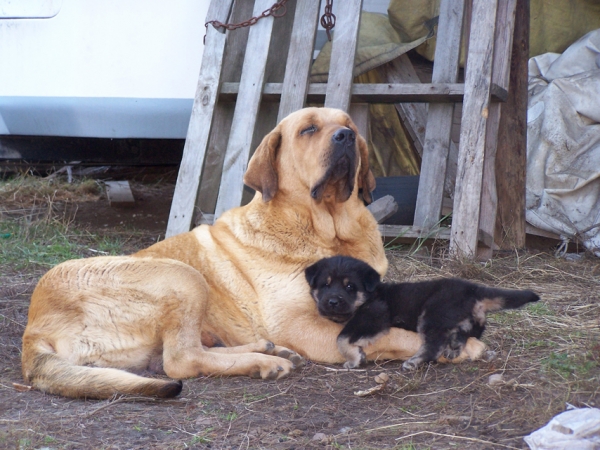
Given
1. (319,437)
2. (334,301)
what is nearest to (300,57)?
(334,301)

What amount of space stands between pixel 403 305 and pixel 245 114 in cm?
273

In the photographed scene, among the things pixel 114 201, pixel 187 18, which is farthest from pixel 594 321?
pixel 114 201

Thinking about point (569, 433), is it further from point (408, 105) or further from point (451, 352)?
point (408, 105)

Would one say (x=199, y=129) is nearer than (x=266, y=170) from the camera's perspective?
No

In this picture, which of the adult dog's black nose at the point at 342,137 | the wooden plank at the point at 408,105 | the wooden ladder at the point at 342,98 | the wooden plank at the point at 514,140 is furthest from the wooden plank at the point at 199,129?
the wooden plank at the point at 514,140

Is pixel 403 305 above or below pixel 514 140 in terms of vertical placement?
below

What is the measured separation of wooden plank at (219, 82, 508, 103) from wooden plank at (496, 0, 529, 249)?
374 millimetres

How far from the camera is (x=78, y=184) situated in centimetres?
948

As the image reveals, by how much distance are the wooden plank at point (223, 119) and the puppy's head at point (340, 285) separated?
2.42m

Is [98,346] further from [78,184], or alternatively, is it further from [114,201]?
[78,184]

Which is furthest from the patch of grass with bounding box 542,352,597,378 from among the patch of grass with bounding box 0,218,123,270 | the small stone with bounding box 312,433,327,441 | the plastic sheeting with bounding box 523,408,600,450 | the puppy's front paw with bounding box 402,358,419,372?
the patch of grass with bounding box 0,218,123,270

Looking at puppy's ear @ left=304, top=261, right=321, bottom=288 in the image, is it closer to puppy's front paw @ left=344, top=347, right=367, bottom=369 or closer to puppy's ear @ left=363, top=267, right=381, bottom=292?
puppy's ear @ left=363, top=267, right=381, bottom=292

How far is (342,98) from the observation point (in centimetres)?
564

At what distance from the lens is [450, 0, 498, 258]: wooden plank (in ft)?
17.2
